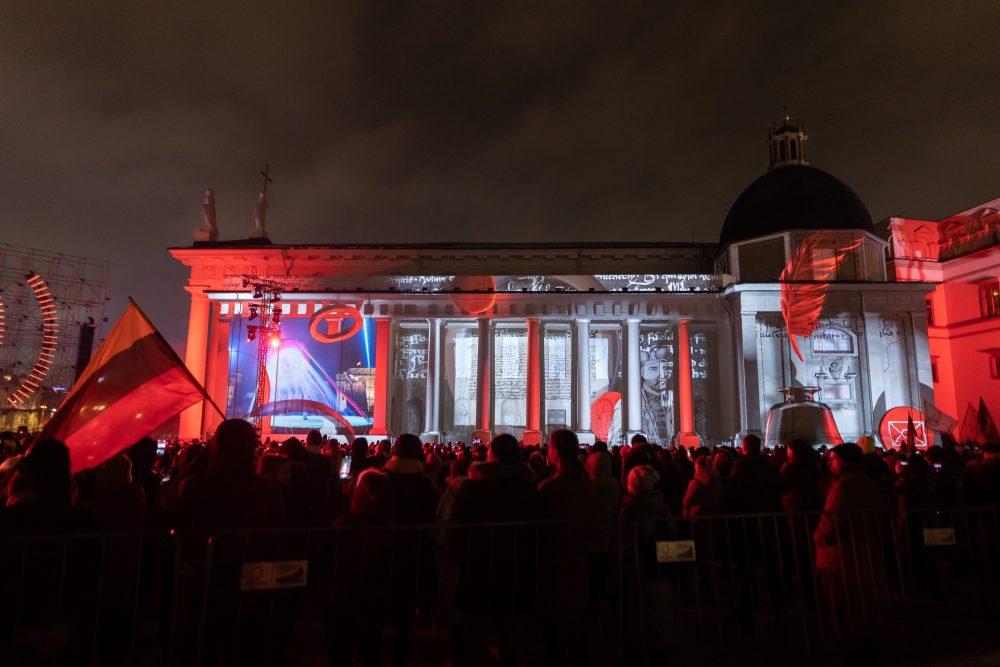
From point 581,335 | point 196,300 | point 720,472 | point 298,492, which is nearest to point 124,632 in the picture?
point 298,492

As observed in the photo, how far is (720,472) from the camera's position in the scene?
11.4 meters

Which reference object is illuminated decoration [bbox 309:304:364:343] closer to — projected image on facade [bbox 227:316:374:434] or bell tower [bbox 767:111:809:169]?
projected image on facade [bbox 227:316:374:434]

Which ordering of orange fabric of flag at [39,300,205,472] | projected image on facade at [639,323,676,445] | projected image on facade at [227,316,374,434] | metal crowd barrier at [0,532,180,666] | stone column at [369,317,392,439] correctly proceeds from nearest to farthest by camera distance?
metal crowd barrier at [0,532,180,666] → orange fabric of flag at [39,300,205,472] → projected image on facade at [227,316,374,434] → stone column at [369,317,392,439] → projected image on facade at [639,323,676,445]

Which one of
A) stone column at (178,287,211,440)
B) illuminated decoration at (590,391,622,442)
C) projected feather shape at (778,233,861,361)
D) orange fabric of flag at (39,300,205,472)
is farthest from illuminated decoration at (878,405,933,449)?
stone column at (178,287,211,440)

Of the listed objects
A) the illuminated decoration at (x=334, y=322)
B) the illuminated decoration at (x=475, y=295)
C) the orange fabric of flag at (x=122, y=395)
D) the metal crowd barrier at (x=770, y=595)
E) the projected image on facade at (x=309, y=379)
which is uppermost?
the illuminated decoration at (x=475, y=295)

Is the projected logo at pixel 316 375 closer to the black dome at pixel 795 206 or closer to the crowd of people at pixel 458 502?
the black dome at pixel 795 206

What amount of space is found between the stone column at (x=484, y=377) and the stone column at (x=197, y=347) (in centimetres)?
1550

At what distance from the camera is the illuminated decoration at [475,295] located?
37.3 meters

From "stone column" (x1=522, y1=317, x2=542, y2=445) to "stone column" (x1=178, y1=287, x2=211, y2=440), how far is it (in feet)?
60.0

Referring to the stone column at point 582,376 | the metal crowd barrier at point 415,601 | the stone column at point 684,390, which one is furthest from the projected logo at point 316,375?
the metal crowd barrier at point 415,601

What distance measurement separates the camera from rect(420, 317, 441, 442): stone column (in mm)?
37000

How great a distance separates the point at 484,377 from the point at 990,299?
110ft

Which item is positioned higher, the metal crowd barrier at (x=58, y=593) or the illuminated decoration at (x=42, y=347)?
the illuminated decoration at (x=42, y=347)

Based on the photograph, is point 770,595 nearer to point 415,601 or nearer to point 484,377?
point 415,601
